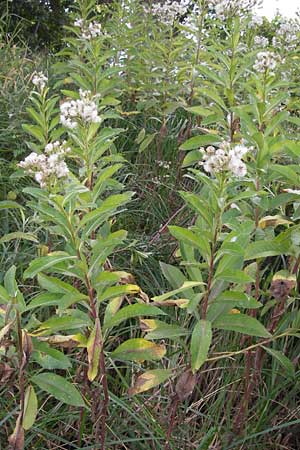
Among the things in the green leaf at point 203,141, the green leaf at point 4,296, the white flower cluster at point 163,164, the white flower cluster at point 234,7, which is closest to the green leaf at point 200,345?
the green leaf at point 4,296

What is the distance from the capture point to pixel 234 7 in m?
2.85

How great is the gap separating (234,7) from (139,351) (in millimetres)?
1876

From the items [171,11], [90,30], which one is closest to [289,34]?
[171,11]

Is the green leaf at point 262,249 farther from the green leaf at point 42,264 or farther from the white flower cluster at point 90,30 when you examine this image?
the white flower cluster at point 90,30

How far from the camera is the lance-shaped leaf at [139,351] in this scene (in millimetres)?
1598

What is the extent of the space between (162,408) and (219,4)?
1930 mm

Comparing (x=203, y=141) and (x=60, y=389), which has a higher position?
(x=203, y=141)

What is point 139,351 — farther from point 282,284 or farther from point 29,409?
point 282,284

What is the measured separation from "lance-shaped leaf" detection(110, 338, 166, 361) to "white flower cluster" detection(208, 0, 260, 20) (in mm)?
1828

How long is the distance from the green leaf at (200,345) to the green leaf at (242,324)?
0.08 m

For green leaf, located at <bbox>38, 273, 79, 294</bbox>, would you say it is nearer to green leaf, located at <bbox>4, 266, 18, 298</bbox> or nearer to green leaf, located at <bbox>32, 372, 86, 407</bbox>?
green leaf, located at <bbox>4, 266, 18, 298</bbox>

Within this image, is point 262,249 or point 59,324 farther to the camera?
point 262,249

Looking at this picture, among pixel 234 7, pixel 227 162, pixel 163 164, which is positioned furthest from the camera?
pixel 163 164

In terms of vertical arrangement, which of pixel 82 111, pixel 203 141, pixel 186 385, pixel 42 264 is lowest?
pixel 186 385
